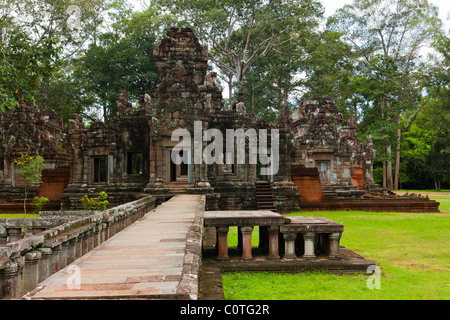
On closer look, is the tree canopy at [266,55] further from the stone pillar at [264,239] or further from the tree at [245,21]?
the stone pillar at [264,239]

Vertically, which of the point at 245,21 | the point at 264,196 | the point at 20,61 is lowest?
the point at 264,196

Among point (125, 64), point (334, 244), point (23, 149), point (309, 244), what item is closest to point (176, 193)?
point (309, 244)

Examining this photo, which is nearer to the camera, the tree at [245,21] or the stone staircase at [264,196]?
the stone staircase at [264,196]

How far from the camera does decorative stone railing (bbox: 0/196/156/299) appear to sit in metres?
3.65

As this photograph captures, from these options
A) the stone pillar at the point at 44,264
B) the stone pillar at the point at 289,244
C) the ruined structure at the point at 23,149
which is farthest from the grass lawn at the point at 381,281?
the ruined structure at the point at 23,149

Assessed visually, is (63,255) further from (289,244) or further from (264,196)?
(264,196)

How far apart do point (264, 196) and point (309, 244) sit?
429 inches

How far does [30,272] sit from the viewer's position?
4.15 m

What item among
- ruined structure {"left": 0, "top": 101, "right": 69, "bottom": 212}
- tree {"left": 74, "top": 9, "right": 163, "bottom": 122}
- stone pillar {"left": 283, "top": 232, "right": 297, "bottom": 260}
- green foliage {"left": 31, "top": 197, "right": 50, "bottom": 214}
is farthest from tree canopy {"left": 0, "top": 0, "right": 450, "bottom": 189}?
stone pillar {"left": 283, "top": 232, "right": 297, "bottom": 260}

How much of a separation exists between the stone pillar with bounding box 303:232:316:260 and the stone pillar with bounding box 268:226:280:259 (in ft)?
1.79

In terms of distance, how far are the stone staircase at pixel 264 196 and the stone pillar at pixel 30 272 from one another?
14459 millimetres

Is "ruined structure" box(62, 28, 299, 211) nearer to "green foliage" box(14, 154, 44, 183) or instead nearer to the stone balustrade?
"green foliage" box(14, 154, 44, 183)

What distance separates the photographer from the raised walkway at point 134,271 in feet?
11.3

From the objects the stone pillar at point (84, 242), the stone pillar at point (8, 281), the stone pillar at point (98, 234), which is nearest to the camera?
the stone pillar at point (8, 281)
